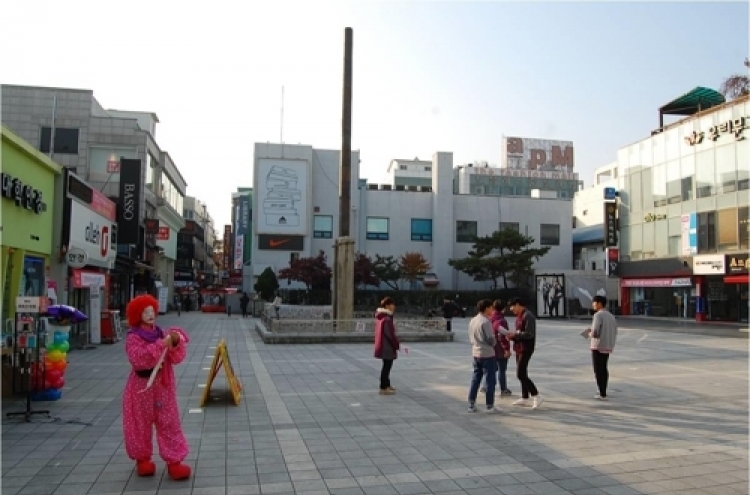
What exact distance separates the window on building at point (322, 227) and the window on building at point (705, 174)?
27.9 meters

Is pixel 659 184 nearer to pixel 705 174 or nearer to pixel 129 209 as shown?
pixel 705 174

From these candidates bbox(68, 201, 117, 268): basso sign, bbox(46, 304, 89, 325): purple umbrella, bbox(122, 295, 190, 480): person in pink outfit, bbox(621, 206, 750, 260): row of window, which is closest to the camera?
bbox(122, 295, 190, 480): person in pink outfit

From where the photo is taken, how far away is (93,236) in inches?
842

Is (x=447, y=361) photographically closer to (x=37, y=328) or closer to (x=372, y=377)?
(x=372, y=377)

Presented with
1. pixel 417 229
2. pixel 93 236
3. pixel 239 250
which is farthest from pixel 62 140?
pixel 417 229

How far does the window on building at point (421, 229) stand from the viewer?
53031 mm

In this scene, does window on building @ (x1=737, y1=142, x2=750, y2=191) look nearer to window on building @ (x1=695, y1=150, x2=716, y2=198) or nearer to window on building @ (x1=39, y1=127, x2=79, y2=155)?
window on building @ (x1=695, y1=150, x2=716, y2=198)

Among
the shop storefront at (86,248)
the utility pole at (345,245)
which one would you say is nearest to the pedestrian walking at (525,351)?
the utility pole at (345,245)

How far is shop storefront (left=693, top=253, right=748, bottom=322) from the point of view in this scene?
33219 millimetres

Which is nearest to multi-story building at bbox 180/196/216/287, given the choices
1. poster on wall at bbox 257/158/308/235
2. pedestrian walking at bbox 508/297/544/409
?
poster on wall at bbox 257/158/308/235

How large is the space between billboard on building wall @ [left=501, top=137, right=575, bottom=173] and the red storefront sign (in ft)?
217

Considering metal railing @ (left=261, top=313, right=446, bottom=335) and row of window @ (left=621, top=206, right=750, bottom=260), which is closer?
metal railing @ (left=261, top=313, right=446, bottom=335)

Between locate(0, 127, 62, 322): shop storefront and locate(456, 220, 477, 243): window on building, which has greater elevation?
locate(456, 220, 477, 243): window on building

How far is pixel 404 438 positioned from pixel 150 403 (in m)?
3.05
